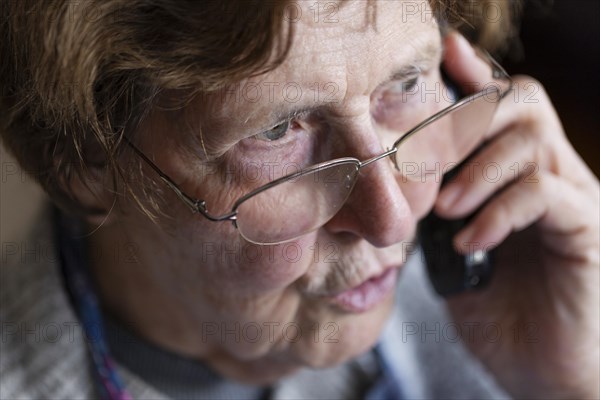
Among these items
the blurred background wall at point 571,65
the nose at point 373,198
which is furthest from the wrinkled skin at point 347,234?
the blurred background wall at point 571,65

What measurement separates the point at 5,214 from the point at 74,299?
66cm

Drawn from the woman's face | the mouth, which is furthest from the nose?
the mouth

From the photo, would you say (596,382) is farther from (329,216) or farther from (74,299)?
(74,299)

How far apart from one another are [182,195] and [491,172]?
1.82ft

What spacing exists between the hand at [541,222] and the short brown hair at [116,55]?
348 mm

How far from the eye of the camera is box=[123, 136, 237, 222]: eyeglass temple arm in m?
1.04

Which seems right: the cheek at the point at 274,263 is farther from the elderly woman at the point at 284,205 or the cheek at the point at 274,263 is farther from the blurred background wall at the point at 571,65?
the blurred background wall at the point at 571,65

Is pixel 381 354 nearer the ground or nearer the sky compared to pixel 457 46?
nearer the ground

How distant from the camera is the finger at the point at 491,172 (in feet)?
4.43

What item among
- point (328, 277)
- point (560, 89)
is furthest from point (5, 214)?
point (560, 89)

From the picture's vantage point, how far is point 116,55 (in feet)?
3.24

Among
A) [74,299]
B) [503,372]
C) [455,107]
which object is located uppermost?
[455,107]

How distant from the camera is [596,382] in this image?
141 cm

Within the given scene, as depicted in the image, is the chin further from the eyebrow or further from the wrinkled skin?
the eyebrow
